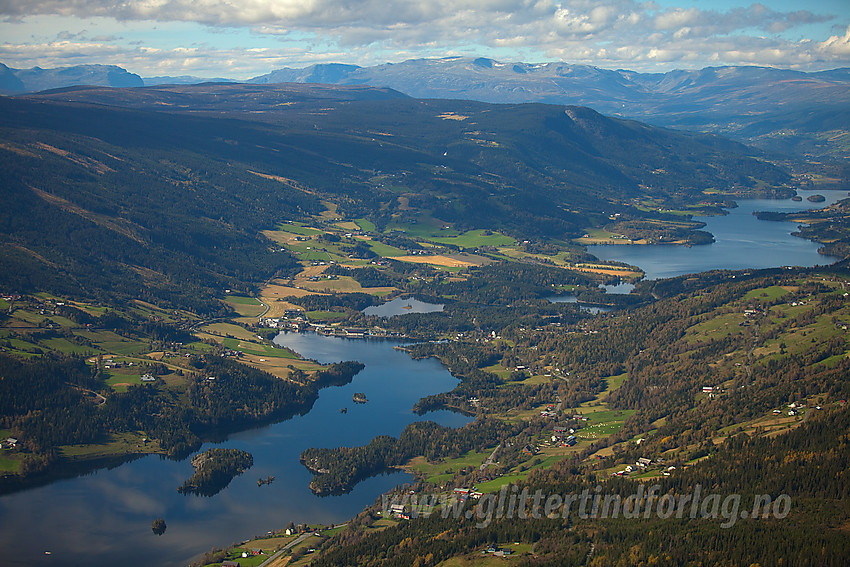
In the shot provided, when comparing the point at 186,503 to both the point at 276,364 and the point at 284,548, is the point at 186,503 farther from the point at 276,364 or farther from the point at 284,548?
the point at 276,364

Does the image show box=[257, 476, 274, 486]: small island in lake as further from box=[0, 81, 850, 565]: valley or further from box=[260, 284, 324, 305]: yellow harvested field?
box=[260, 284, 324, 305]: yellow harvested field

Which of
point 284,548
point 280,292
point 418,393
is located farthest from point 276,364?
point 284,548

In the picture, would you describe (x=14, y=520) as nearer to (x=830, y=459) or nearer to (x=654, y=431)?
(x=654, y=431)

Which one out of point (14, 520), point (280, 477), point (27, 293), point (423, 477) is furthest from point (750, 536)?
point (27, 293)

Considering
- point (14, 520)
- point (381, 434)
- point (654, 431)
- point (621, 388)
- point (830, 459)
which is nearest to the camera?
point (830, 459)

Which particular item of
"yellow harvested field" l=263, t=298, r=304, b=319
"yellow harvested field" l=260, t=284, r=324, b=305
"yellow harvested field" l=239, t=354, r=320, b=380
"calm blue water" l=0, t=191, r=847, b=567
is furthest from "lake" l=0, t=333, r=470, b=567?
"yellow harvested field" l=260, t=284, r=324, b=305
